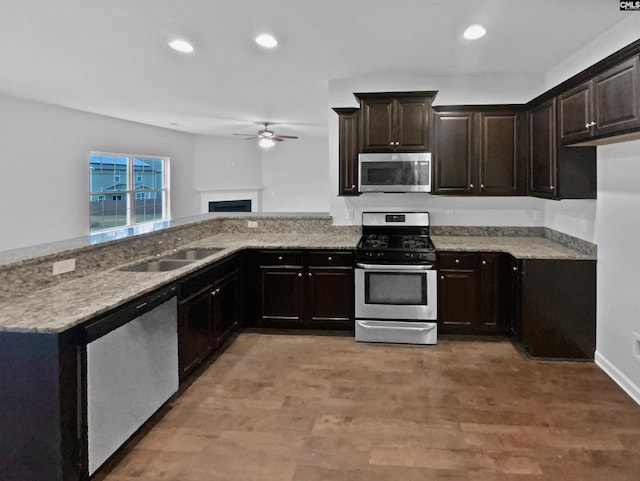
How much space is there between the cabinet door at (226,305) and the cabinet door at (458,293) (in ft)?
6.08

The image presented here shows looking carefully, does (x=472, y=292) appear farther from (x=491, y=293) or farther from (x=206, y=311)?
(x=206, y=311)

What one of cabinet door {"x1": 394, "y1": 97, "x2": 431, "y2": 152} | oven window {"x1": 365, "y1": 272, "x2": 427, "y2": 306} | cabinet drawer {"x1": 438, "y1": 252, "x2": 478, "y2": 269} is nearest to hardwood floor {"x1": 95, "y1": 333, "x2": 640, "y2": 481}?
oven window {"x1": 365, "y1": 272, "x2": 427, "y2": 306}

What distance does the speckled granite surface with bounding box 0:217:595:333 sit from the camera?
88.5 inches

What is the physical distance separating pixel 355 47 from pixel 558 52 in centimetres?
171

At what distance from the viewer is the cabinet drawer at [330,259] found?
4434 mm

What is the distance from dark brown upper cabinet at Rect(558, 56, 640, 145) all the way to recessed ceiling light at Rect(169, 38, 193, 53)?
9.59 ft

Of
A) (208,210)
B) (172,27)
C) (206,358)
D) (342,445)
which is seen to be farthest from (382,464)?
(208,210)

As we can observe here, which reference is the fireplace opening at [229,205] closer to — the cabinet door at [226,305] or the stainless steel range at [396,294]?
the cabinet door at [226,305]

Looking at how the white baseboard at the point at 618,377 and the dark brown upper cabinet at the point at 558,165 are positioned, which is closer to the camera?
the white baseboard at the point at 618,377

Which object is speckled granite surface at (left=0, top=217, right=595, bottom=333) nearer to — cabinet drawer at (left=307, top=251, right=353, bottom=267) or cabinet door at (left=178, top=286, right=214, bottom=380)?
cabinet drawer at (left=307, top=251, right=353, bottom=267)

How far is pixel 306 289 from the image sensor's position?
451 centimetres

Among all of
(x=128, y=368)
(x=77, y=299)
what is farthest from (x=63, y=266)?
(x=128, y=368)

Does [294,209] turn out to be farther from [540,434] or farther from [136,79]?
[540,434]

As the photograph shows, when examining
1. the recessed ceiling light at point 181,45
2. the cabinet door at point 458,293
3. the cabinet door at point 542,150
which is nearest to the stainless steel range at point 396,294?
the cabinet door at point 458,293
